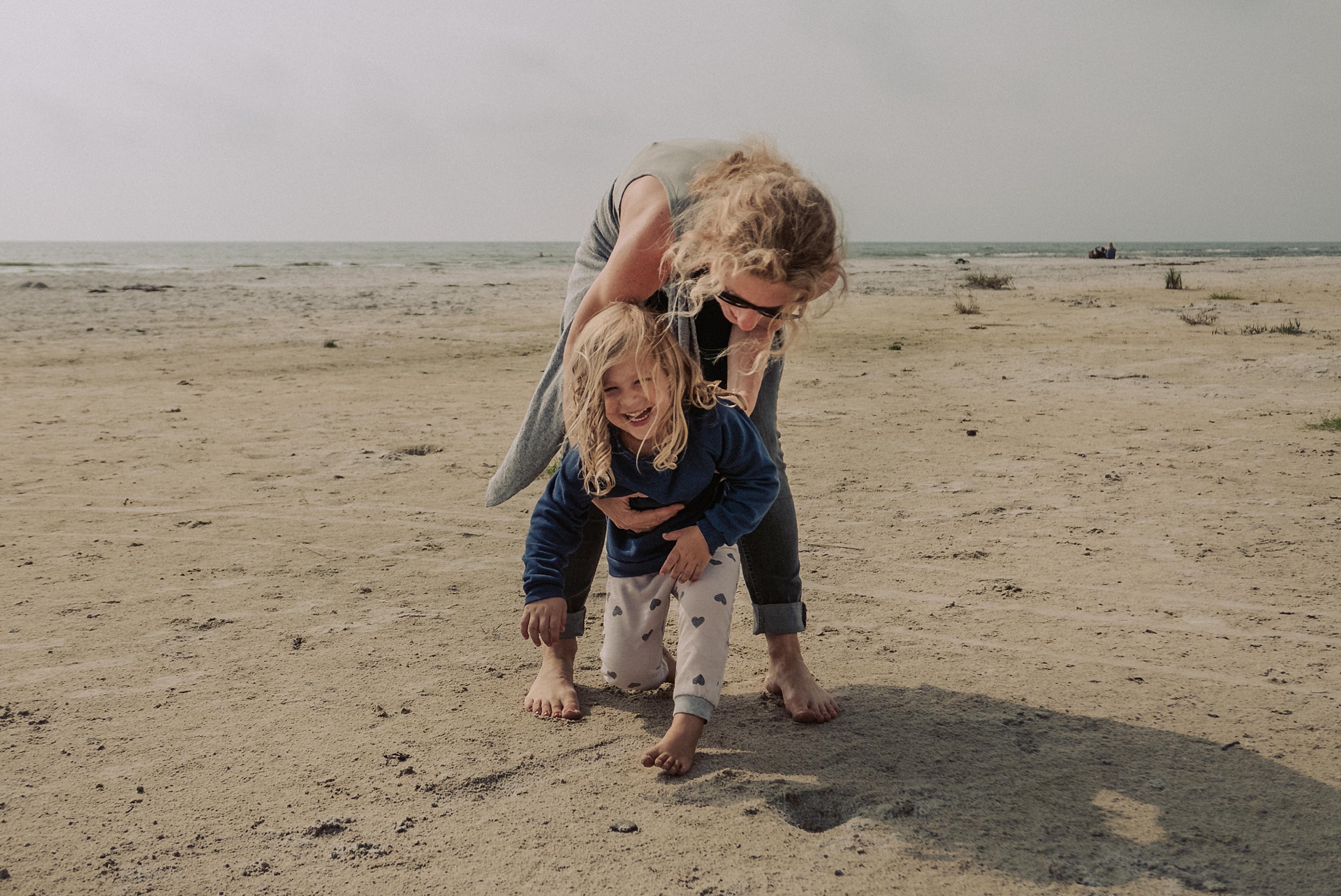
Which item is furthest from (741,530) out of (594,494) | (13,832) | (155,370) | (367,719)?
(155,370)

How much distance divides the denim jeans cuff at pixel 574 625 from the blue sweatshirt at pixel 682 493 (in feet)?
1.00

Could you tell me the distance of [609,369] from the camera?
84.4 inches

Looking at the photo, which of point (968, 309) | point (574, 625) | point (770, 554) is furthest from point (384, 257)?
point (770, 554)

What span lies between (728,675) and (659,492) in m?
0.73

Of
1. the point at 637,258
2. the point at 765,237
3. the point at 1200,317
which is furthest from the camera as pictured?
the point at 1200,317

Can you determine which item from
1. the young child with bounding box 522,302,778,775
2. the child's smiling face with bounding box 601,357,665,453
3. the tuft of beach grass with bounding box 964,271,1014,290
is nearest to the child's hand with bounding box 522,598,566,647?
the young child with bounding box 522,302,778,775

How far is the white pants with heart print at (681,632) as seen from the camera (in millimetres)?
2191

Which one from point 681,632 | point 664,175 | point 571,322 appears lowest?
point 681,632

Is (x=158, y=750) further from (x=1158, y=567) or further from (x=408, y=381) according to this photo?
(x=408, y=381)

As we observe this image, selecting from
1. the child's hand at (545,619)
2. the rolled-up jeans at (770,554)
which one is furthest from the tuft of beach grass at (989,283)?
the child's hand at (545,619)

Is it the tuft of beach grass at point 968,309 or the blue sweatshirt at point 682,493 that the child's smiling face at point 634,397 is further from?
the tuft of beach grass at point 968,309

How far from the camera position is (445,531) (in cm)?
392

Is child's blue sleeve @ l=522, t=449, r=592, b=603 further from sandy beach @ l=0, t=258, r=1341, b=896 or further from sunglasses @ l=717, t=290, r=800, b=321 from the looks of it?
sunglasses @ l=717, t=290, r=800, b=321

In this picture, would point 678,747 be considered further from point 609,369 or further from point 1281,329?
point 1281,329
